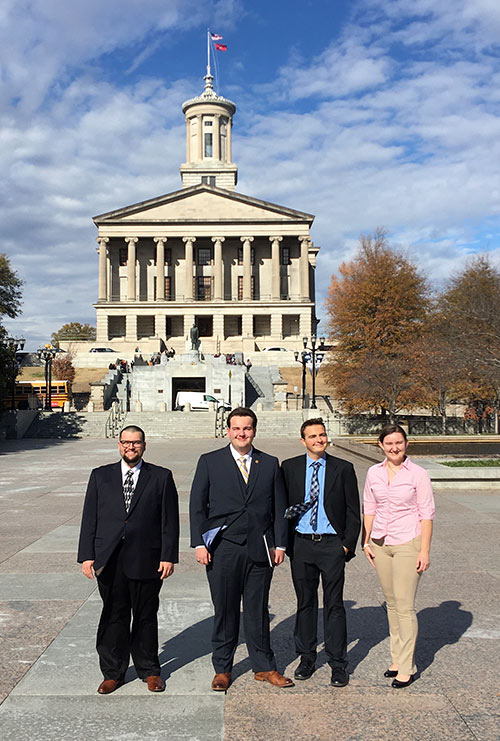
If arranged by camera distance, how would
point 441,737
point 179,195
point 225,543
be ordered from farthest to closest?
point 179,195, point 225,543, point 441,737

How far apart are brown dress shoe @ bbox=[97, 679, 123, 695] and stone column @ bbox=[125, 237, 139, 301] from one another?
8059cm

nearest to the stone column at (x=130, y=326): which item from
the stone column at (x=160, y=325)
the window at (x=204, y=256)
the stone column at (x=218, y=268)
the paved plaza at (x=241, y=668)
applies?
the stone column at (x=160, y=325)

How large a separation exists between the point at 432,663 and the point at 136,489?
2.72m

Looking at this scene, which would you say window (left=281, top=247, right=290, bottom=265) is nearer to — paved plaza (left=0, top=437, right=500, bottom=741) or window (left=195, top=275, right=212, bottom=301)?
window (left=195, top=275, right=212, bottom=301)

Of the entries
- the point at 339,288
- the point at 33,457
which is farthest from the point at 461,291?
the point at 33,457

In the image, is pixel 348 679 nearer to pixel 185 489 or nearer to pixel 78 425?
pixel 185 489

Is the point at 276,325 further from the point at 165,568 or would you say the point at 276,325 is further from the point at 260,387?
the point at 165,568

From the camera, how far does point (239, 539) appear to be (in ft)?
16.8

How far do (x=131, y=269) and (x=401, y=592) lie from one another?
266 feet

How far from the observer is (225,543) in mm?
5152

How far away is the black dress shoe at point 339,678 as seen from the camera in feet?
16.7

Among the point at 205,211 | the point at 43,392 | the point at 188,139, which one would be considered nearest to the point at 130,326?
the point at 205,211

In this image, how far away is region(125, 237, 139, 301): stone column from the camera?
83.4 meters

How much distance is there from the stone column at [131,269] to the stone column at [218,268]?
9.63m
